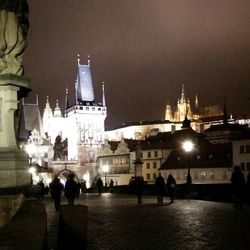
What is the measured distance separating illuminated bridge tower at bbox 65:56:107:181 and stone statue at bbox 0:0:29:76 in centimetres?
13265

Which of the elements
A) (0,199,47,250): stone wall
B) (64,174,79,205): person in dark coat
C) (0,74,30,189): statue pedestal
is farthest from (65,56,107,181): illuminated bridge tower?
(0,199,47,250): stone wall

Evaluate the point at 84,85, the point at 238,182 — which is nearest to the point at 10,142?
the point at 238,182

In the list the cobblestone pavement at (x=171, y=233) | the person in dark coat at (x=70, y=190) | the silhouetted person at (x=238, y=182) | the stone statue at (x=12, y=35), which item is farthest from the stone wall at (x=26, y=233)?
the person in dark coat at (x=70, y=190)

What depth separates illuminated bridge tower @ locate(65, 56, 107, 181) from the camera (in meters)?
152

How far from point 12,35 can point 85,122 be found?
14985 cm

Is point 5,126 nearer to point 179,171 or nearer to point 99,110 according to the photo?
point 179,171

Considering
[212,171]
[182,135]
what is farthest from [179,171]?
[182,135]

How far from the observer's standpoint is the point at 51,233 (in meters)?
13.1

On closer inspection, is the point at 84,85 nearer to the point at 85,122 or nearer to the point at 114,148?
the point at 85,122

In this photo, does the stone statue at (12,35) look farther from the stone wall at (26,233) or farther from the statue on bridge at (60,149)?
the statue on bridge at (60,149)

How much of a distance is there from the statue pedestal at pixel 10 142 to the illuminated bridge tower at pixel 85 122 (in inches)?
5237

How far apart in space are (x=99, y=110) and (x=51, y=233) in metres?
154

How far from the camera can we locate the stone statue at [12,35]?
524 inches

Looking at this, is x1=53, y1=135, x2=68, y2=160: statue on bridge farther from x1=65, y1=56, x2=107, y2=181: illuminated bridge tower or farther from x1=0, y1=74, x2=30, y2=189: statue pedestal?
x1=0, y1=74, x2=30, y2=189: statue pedestal
